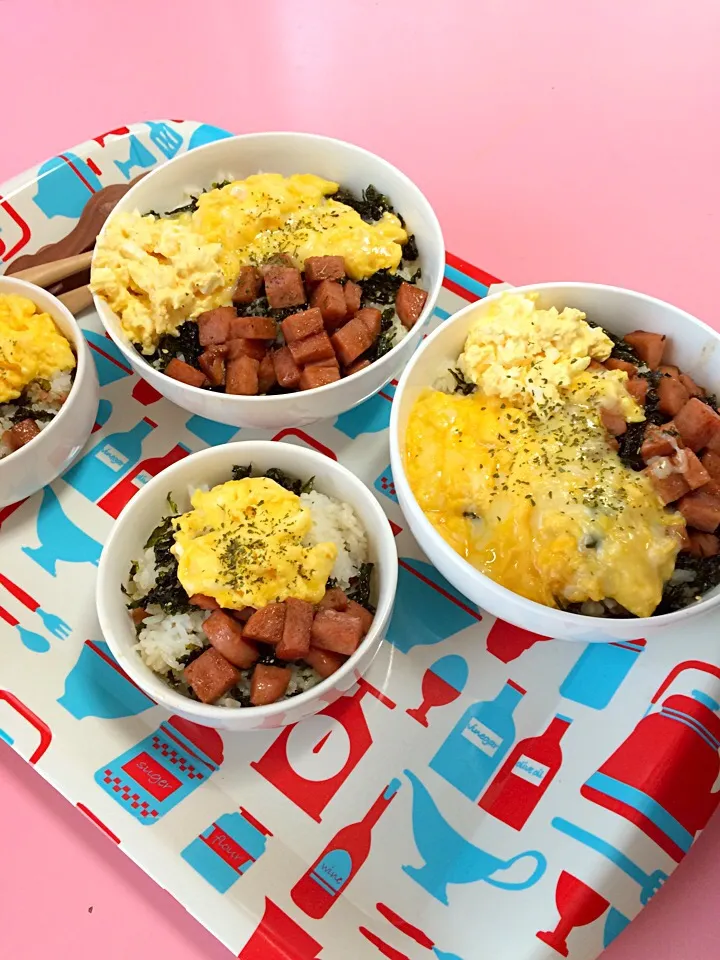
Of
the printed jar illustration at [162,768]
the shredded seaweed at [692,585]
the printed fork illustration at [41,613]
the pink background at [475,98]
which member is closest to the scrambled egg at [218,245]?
the pink background at [475,98]

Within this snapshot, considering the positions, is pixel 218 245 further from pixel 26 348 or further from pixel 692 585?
pixel 692 585

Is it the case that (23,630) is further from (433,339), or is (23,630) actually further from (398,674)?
(433,339)

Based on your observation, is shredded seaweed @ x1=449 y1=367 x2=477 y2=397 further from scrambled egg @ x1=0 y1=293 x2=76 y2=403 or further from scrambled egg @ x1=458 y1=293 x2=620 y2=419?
scrambled egg @ x1=0 y1=293 x2=76 y2=403

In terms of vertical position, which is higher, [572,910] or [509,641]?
[509,641]

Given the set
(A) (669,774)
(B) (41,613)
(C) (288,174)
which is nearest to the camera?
(A) (669,774)

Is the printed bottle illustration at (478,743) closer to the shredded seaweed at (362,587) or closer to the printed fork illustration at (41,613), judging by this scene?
the shredded seaweed at (362,587)

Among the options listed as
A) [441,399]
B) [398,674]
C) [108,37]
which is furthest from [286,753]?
[108,37]

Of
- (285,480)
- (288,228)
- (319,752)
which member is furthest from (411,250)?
(319,752)
